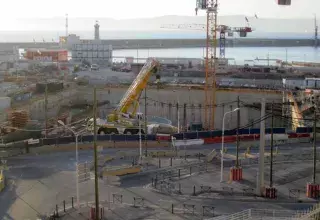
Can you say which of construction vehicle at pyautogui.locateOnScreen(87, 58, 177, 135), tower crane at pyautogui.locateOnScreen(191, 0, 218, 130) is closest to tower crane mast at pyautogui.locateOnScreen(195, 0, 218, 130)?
tower crane at pyautogui.locateOnScreen(191, 0, 218, 130)

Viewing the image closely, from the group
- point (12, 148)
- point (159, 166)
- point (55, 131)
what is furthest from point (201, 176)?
point (55, 131)

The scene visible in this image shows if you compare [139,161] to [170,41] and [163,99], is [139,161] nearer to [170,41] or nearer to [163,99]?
[163,99]

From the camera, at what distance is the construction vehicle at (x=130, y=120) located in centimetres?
2209

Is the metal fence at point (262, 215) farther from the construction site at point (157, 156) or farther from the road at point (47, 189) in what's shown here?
the road at point (47, 189)

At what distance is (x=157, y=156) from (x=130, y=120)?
4883 mm

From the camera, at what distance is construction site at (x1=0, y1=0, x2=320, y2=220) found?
12.0 m

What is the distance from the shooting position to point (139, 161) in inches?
653

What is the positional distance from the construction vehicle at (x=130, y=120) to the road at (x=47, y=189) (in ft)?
14.6

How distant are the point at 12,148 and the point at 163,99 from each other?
1550 centimetres

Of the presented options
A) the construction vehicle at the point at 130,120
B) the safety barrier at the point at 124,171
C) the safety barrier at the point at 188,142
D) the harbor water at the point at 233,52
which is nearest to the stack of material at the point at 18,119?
the construction vehicle at the point at 130,120

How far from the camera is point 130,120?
73.3 ft

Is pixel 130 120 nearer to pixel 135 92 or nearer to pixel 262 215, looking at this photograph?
pixel 135 92

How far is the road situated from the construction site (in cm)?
3

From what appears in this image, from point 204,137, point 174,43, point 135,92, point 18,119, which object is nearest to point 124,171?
point 204,137
